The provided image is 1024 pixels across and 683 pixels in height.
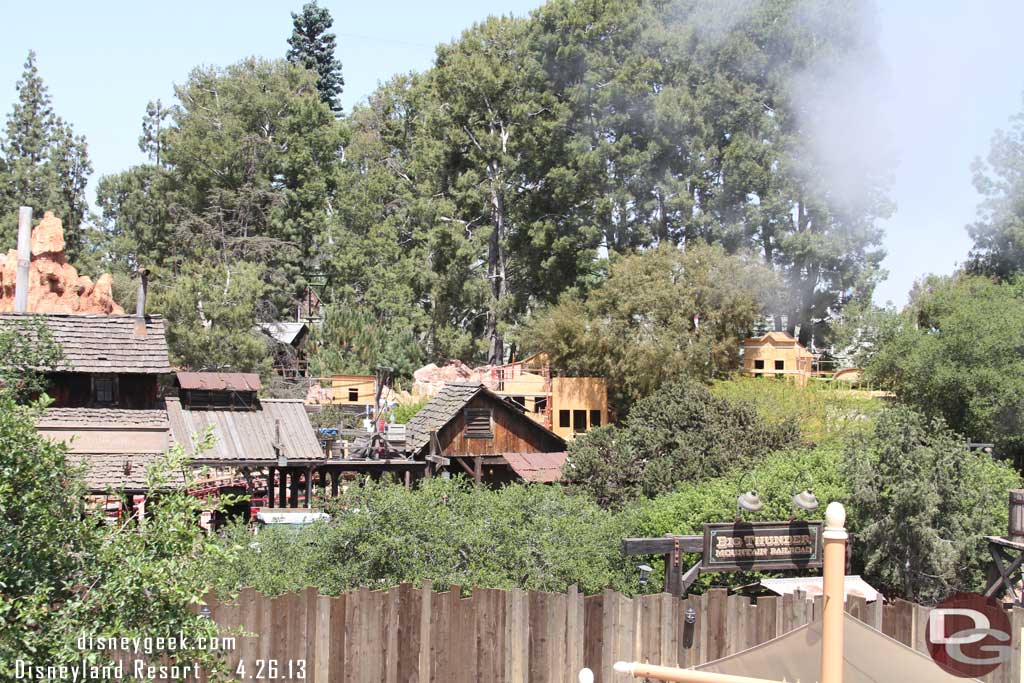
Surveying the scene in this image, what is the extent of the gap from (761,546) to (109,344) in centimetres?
1910

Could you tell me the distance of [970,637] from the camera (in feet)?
28.6

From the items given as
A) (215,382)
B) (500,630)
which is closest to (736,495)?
(500,630)

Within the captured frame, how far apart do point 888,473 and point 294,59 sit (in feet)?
217

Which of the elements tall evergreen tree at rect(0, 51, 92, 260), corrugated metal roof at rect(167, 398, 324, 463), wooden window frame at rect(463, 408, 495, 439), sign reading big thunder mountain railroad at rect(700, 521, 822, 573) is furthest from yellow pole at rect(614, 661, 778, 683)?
tall evergreen tree at rect(0, 51, 92, 260)

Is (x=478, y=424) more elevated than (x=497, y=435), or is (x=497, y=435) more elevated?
(x=478, y=424)

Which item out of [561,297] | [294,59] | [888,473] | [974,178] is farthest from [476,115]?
[888,473]

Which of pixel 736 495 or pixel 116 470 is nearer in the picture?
pixel 736 495

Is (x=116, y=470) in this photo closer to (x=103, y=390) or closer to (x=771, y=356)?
(x=103, y=390)

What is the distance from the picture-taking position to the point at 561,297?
4600cm

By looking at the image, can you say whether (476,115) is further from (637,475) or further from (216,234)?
(637,475)

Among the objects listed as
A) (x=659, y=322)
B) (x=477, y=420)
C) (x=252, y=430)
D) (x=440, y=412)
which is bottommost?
(x=252, y=430)

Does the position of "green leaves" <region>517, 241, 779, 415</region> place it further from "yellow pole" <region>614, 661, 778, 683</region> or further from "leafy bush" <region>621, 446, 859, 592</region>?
"yellow pole" <region>614, 661, 778, 683</region>

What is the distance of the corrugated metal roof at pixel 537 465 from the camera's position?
27.5 meters

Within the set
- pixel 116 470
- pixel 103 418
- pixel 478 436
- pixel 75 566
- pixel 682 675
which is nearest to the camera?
pixel 682 675
